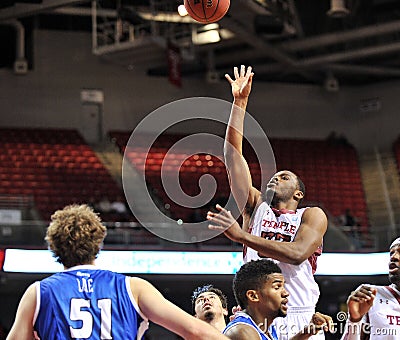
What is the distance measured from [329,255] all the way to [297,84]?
8716mm

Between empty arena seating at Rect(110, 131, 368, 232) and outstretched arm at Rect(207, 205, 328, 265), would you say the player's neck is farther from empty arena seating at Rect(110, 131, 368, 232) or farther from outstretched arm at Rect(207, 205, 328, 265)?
empty arena seating at Rect(110, 131, 368, 232)

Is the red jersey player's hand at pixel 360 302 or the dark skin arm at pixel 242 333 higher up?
the red jersey player's hand at pixel 360 302

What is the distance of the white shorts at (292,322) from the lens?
529cm

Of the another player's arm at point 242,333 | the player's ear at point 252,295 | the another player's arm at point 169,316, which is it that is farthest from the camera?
the player's ear at point 252,295

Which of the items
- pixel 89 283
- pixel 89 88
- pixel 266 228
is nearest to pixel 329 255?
pixel 89 88

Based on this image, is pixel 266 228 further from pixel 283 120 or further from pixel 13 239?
pixel 283 120

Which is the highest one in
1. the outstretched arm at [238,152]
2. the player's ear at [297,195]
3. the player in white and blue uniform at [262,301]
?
the outstretched arm at [238,152]

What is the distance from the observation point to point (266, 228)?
5.37 meters

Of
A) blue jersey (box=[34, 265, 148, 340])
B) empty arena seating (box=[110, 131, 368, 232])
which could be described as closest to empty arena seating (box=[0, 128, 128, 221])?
empty arena seating (box=[110, 131, 368, 232])

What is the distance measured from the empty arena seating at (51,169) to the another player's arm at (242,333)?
11.9 metres

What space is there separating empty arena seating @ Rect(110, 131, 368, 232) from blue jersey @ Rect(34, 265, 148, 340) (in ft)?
43.8

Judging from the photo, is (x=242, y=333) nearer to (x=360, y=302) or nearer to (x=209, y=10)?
(x=360, y=302)

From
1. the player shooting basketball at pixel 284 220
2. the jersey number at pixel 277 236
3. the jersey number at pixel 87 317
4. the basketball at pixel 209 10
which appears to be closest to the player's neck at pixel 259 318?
the player shooting basketball at pixel 284 220

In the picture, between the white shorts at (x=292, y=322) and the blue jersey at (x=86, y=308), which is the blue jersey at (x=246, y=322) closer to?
the white shorts at (x=292, y=322)
